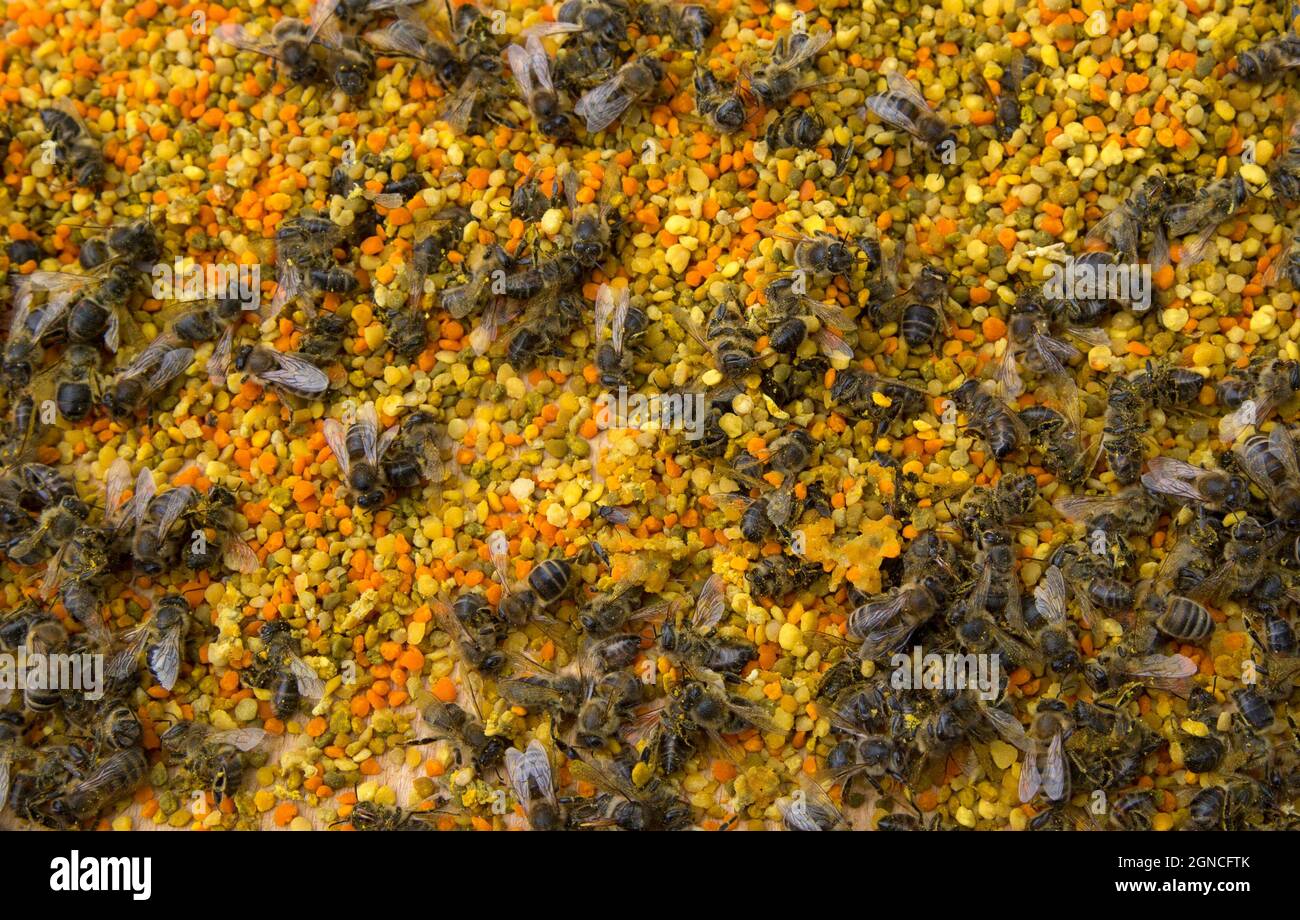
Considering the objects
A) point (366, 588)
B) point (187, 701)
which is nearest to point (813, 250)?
point (366, 588)

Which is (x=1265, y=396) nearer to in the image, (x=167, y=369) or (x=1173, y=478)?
(x=1173, y=478)

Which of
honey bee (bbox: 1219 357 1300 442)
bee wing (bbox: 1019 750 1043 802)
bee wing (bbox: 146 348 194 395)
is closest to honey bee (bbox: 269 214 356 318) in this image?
bee wing (bbox: 146 348 194 395)

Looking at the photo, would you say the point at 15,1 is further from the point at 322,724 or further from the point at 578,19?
the point at 322,724

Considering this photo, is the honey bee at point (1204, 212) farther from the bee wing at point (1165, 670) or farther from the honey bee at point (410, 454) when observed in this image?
the honey bee at point (410, 454)

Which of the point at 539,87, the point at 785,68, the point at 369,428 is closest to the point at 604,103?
the point at 539,87

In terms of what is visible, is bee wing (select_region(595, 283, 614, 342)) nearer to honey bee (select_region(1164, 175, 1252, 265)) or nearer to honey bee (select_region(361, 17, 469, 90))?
honey bee (select_region(361, 17, 469, 90))
